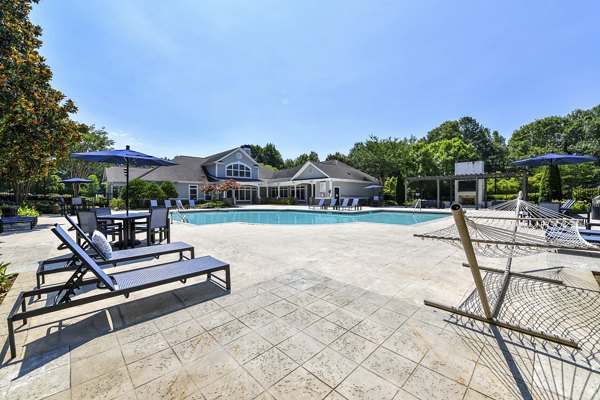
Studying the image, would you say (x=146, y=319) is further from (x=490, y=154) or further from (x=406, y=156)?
(x=490, y=154)

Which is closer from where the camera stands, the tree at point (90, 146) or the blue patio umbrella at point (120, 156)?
the blue patio umbrella at point (120, 156)

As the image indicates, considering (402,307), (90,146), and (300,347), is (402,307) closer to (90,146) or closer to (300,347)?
(300,347)

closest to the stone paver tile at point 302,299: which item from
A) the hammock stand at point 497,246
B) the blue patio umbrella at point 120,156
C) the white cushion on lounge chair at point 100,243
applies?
the hammock stand at point 497,246

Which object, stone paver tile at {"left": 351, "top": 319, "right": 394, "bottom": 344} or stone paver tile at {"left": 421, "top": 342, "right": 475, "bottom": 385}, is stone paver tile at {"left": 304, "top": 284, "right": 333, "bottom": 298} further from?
stone paver tile at {"left": 421, "top": 342, "right": 475, "bottom": 385}

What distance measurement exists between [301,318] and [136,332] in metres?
1.74

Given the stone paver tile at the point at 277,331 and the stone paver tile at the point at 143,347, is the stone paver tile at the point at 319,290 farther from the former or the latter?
the stone paver tile at the point at 143,347

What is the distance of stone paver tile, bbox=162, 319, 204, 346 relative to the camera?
2.47 meters

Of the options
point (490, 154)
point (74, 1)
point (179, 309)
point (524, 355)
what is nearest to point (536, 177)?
point (490, 154)

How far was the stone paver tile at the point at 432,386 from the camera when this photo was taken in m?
1.76

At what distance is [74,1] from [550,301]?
45.8ft

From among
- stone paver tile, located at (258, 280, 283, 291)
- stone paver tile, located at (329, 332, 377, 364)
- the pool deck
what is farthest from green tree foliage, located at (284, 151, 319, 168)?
stone paver tile, located at (329, 332, 377, 364)

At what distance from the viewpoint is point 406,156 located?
28953 millimetres

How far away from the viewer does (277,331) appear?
8.57 feet

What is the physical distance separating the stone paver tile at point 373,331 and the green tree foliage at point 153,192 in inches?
886
